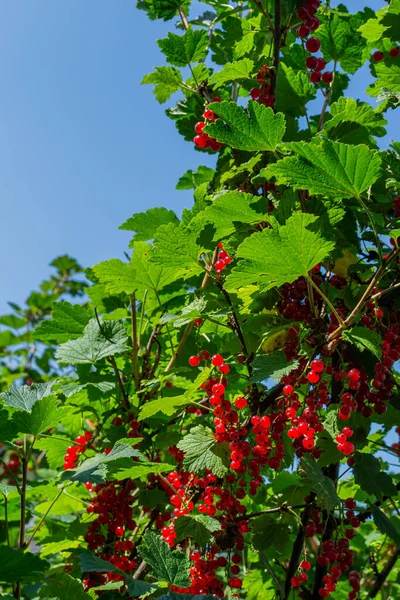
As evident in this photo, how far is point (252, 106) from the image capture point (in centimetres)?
115

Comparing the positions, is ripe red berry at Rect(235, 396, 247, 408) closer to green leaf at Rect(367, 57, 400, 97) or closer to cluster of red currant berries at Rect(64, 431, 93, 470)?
cluster of red currant berries at Rect(64, 431, 93, 470)

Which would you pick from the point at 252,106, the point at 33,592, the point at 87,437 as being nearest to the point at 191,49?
the point at 252,106

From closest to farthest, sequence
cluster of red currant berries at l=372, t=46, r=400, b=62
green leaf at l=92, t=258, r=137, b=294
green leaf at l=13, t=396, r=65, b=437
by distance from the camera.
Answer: green leaf at l=13, t=396, r=65, b=437, green leaf at l=92, t=258, r=137, b=294, cluster of red currant berries at l=372, t=46, r=400, b=62

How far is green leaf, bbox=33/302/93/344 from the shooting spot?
185 centimetres

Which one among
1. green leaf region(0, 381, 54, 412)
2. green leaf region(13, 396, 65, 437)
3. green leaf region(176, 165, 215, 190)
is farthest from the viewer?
green leaf region(176, 165, 215, 190)

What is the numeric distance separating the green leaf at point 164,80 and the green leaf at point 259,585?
1.61 metres

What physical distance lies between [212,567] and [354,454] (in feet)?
1.40

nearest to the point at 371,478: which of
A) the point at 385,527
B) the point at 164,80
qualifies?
the point at 385,527

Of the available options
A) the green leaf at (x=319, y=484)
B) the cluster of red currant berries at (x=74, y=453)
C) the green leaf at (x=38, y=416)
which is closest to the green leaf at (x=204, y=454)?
the green leaf at (x=319, y=484)

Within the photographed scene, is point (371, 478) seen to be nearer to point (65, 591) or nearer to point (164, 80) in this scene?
point (65, 591)

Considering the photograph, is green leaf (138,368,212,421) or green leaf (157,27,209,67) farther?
green leaf (157,27,209,67)

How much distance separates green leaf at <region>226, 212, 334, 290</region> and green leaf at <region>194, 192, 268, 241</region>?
136 millimetres

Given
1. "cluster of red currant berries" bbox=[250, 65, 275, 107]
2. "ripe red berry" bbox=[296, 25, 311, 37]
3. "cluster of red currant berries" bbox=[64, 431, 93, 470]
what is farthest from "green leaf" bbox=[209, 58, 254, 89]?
"cluster of red currant berries" bbox=[64, 431, 93, 470]

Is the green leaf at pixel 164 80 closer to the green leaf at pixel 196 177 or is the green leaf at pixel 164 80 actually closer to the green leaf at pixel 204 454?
the green leaf at pixel 196 177
